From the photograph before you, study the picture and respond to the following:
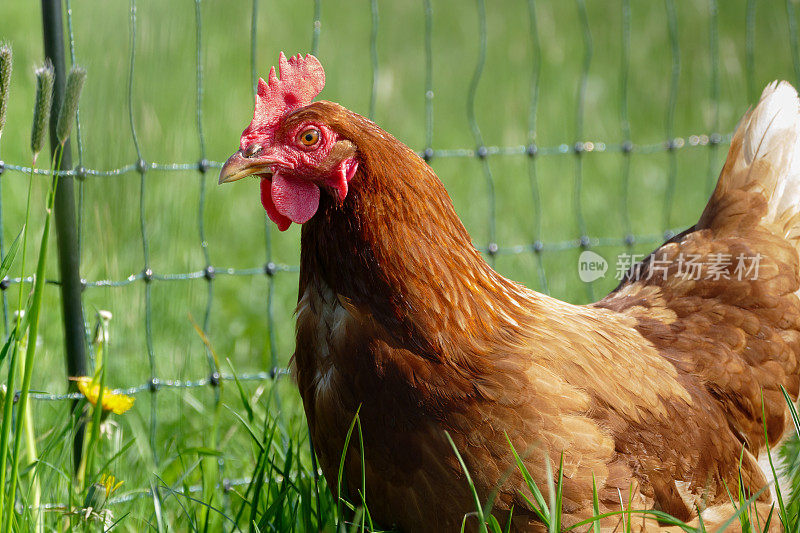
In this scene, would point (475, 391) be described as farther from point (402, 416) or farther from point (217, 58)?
point (217, 58)

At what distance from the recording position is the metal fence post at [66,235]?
2539 mm

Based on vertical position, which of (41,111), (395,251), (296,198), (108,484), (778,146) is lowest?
(108,484)

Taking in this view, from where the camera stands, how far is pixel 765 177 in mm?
2848

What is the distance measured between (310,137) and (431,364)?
1.97ft

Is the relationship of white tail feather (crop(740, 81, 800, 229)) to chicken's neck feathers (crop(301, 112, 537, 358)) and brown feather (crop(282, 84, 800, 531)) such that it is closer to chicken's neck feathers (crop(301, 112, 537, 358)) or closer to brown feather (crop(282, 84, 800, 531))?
brown feather (crop(282, 84, 800, 531))

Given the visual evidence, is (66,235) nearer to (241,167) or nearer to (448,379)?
(241,167)

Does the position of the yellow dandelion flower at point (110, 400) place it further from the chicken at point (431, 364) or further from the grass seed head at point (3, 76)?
the grass seed head at point (3, 76)

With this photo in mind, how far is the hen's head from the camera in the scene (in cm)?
196

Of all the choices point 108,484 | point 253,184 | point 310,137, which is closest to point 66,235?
point 108,484

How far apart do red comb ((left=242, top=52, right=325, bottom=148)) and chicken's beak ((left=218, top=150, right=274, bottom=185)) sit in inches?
3.9

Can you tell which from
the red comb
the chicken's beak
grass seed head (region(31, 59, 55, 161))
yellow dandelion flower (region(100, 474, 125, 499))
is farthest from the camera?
yellow dandelion flower (region(100, 474, 125, 499))

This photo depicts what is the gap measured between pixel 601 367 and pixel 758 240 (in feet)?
3.00

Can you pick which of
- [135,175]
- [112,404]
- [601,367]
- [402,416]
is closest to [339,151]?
[402,416]

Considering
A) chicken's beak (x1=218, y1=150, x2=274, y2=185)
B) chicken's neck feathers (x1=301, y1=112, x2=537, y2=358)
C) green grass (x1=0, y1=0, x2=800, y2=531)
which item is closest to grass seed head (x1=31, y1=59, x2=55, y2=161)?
chicken's beak (x1=218, y1=150, x2=274, y2=185)
